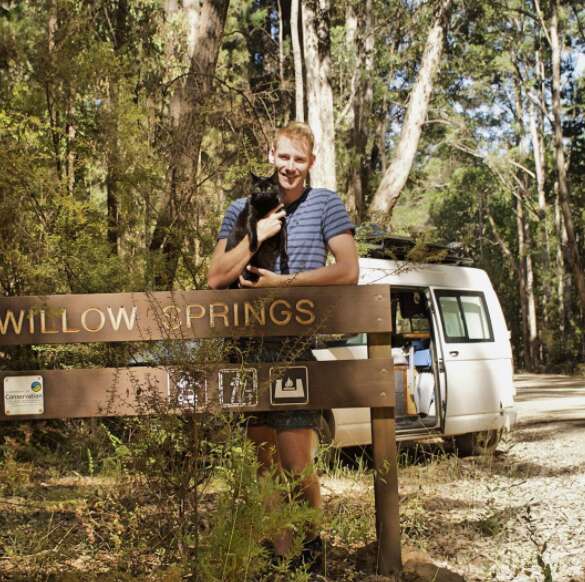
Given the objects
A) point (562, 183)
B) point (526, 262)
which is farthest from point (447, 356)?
point (526, 262)

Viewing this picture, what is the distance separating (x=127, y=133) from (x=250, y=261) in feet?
15.1

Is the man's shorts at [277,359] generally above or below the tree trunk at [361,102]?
below

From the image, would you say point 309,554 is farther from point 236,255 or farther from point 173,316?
point 236,255

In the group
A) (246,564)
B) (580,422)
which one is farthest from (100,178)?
(580,422)

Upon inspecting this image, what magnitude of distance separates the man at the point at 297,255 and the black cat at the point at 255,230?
0.10ft

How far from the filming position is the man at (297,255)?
149 inches

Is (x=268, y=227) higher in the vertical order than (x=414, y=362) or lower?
higher

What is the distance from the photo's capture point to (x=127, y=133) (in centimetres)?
808

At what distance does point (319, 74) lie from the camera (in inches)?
519

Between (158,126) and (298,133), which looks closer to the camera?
(298,133)

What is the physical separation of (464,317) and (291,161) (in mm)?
5877

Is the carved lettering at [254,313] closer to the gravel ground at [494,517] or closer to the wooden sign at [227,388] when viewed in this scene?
the wooden sign at [227,388]

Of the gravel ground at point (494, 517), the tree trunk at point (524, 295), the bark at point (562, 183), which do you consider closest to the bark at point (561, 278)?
the tree trunk at point (524, 295)

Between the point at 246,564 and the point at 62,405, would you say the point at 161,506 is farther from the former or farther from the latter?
the point at 62,405
